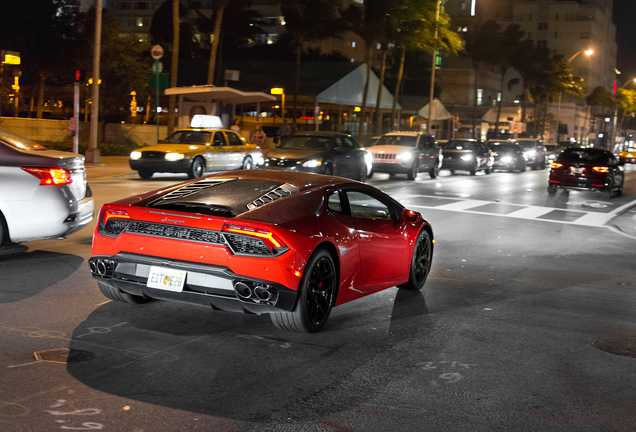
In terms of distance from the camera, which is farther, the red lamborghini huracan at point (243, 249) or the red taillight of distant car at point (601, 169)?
the red taillight of distant car at point (601, 169)

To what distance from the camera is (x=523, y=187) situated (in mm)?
27266

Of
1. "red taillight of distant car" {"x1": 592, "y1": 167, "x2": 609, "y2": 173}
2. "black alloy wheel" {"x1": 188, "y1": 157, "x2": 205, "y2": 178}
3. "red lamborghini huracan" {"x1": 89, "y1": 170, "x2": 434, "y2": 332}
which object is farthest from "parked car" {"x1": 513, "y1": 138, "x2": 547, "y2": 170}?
"red lamborghini huracan" {"x1": 89, "y1": 170, "x2": 434, "y2": 332}

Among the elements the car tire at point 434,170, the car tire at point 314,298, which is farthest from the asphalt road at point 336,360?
the car tire at point 434,170

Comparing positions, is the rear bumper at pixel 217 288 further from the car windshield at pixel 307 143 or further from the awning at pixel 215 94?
the awning at pixel 215 94

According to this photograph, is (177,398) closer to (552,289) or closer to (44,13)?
(552,289)

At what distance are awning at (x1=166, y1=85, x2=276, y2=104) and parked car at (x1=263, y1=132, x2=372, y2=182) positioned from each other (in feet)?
36.5

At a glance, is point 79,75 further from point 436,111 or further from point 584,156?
point 436,111

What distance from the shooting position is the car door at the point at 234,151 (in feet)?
82.4

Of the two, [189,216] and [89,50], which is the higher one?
[89,50]

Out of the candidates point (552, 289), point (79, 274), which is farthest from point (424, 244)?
point (79, 274)

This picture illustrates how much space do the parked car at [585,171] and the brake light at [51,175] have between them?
691 inches

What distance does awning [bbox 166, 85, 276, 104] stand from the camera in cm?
3306

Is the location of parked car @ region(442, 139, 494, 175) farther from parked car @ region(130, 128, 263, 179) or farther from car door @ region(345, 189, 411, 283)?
car door @ region(345, 189, 411, 283)

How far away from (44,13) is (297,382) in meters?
49.2
